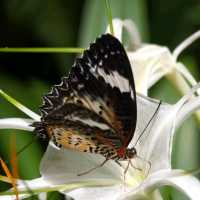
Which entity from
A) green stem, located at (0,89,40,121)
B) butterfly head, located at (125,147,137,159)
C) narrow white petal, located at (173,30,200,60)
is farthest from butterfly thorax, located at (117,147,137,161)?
narrow white petal, located at (173,30,200,60)

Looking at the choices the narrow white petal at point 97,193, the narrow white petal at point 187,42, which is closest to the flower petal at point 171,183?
the narrow white petal at point 97,193

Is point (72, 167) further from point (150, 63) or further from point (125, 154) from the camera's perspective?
point (150, 63)

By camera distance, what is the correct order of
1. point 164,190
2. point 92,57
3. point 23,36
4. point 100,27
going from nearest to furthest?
1. point 92,57
2. point 164,190
3. point 100,27
4. point 23,36

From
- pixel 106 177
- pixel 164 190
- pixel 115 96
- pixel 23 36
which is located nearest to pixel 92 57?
pixel 115 96

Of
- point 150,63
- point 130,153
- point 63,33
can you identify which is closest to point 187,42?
point 150,63

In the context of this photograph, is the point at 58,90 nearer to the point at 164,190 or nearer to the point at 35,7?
the point at 164,190

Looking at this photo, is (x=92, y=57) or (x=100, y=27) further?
(x=100, y=27)

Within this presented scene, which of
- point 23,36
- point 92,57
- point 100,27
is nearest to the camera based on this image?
point 92,57
